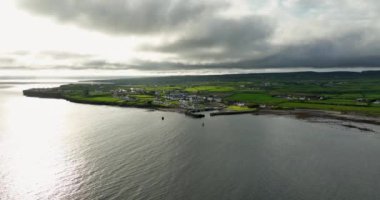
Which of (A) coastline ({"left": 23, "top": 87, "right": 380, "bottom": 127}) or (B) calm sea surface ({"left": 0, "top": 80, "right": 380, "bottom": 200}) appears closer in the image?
(B) calm sea surface ({"left": 0, "top": 80, "right": 380, "bottom": 200})

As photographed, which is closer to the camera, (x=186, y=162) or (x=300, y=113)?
(x=186, y=162)

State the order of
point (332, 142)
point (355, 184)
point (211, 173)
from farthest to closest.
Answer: point (332, 142) < point (211, 173) < point (355, 184)

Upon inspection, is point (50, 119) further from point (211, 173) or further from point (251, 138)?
point (211, 173)

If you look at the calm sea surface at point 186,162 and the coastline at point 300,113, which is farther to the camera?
the coastline at point 300,113

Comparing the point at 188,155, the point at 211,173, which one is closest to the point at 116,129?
the point at 188,155

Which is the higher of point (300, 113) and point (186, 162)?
point (186, 162)

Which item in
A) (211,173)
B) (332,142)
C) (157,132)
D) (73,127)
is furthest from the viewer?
(73,127)

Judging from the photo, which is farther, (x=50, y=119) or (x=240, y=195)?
(x=50, y=119)
